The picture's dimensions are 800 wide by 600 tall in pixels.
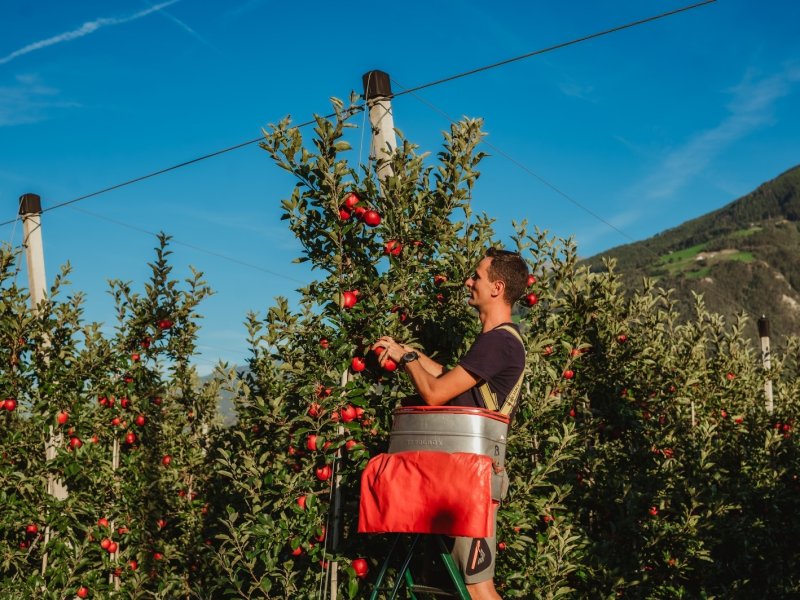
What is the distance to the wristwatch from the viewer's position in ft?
9.49

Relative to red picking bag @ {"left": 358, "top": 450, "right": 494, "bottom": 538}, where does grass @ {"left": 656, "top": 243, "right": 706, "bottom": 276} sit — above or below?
above

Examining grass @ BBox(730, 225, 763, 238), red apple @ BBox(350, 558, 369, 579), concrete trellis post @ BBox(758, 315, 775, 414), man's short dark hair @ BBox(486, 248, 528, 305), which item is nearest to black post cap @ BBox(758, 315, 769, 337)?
concrete trellis post @ BBox(758, 315, 775, 414)

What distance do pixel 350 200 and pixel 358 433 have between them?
119 centimetres

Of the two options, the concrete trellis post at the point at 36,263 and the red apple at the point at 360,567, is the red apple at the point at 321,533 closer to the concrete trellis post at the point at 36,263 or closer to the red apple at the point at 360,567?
the red apple at the point at 360,567

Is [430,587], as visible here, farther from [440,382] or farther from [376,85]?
[376,85]

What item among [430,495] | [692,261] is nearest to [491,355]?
[430,495]

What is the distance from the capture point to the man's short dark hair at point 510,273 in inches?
122

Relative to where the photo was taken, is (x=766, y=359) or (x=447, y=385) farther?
(x=766, y=359)

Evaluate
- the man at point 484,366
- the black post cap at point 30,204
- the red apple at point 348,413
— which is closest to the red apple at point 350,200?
the man at point 484,366

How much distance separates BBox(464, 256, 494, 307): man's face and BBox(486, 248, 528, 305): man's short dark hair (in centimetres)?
2

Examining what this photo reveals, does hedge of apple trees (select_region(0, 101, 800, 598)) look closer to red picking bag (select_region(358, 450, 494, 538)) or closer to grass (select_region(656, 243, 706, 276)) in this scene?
red picking bag (select_region(358, 450, 494, 538))

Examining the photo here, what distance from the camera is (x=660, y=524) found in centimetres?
554

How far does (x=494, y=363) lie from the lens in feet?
9.21

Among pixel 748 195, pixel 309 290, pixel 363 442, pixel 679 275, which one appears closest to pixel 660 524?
pixel 363 442
